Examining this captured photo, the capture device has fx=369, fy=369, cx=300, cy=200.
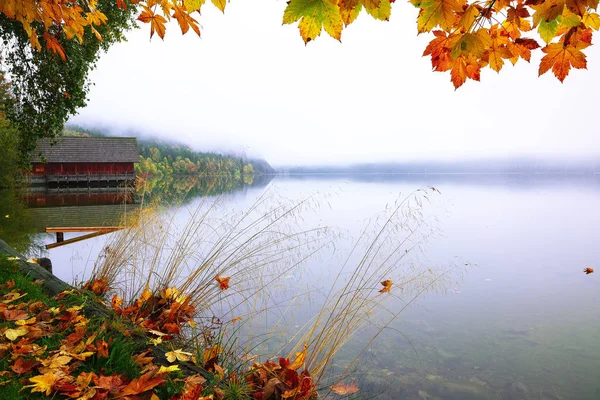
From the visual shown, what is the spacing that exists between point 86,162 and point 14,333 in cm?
4395

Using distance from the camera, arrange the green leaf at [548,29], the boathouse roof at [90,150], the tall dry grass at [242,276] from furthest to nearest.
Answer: the boathouse roof at [90,150], the tall dry grass at [242,276], the green leaf at [548,29]

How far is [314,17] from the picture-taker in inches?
56.1

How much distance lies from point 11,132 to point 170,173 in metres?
59.8

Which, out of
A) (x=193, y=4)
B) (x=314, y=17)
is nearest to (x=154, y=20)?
(x=193, y=4)

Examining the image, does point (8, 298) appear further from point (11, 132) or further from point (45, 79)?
point (11, 132)

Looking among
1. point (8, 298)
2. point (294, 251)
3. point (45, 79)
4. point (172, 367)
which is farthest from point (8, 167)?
point (172, 367)

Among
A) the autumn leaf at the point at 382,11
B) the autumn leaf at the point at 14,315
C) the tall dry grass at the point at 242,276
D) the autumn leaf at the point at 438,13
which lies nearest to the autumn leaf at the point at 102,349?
the autumn leaf at the point at 14,315

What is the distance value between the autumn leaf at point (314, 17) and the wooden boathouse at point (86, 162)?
134 feet

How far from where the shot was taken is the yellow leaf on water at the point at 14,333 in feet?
7.16

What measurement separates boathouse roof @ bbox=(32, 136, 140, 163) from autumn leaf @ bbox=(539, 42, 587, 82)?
44.8 m

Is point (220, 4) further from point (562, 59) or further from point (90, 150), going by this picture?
point (90, 150)

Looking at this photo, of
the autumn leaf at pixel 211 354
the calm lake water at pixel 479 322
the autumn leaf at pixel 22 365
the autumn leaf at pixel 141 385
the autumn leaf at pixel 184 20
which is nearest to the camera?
the autumn leaf at pixel 141 385

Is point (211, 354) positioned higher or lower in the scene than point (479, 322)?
higher

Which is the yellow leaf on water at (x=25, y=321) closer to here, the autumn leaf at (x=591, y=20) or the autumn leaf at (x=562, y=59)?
the autumn leaf at (x=562, y=59)
